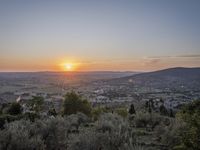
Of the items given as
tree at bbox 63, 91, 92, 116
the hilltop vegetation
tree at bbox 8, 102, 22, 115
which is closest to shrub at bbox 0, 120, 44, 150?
the hilltop vegetation

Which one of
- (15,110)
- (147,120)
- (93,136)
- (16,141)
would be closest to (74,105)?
(15,110)

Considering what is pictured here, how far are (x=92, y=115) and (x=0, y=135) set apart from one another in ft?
128

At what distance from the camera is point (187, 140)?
12.1 metres

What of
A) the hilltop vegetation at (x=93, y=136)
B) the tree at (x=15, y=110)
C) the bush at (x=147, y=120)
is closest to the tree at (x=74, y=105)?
the tree at (x=15, y=110)

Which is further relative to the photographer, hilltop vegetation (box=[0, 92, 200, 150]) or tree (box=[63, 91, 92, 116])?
tree (box=[63, 91, 92, 116])

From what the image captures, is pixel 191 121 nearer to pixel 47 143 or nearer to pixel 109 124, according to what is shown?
pixel 109 124

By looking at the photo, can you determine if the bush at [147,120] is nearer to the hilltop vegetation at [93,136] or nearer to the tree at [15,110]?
the hilltop vegetation at [93,136]

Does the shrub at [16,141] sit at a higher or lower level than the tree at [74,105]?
higher

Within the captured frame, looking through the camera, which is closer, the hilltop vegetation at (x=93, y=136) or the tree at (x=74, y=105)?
the hilltop vegetation at (x=93, y=136)

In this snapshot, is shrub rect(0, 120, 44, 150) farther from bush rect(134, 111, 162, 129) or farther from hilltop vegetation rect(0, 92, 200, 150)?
bush rect(134, 111, 162, 129)

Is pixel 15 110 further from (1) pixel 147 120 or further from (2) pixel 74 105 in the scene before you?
(1) pixel 147 120

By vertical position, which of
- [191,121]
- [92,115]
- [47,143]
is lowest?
[92,115]

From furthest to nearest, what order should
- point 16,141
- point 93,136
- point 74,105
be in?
point 74,105
point 16,141
point 93,136

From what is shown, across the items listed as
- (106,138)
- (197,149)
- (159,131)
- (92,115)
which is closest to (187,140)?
(197,149)
